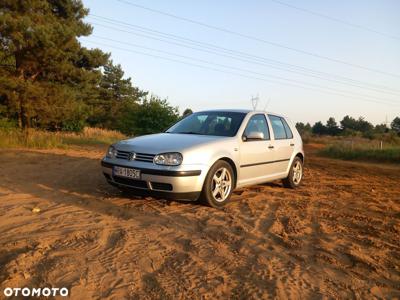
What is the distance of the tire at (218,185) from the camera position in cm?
533

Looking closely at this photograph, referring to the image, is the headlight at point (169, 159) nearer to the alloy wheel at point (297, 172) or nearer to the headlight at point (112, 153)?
the headlight at point (112, 153)

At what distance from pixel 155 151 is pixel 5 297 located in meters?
2.90

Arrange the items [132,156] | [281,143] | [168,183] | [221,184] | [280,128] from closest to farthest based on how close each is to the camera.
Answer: [168,183] < [132,156] < [221,184] < [281,143] < [280,128]

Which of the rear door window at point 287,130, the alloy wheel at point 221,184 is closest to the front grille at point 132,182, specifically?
the alloy wheel at point 221,184

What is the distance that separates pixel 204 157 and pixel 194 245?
1742mm

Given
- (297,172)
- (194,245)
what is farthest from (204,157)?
(297,172)

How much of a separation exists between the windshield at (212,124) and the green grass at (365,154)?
52.0 ft

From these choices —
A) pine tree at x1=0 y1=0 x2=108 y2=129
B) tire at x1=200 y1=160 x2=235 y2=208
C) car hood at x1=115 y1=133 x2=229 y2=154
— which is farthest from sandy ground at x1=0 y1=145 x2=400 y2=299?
pine tree at x1=0 y1=0 x2=108 y2=129

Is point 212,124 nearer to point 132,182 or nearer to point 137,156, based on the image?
point 137,156

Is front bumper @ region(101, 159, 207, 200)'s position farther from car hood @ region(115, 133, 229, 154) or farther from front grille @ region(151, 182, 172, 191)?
car hood @ region(115, 133, 229, 154)

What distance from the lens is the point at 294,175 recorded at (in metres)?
Answer: 7.71

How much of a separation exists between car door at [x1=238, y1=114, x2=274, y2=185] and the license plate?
5.74ft

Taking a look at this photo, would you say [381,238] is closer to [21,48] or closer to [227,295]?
[227,295]

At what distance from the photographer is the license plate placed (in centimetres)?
515
